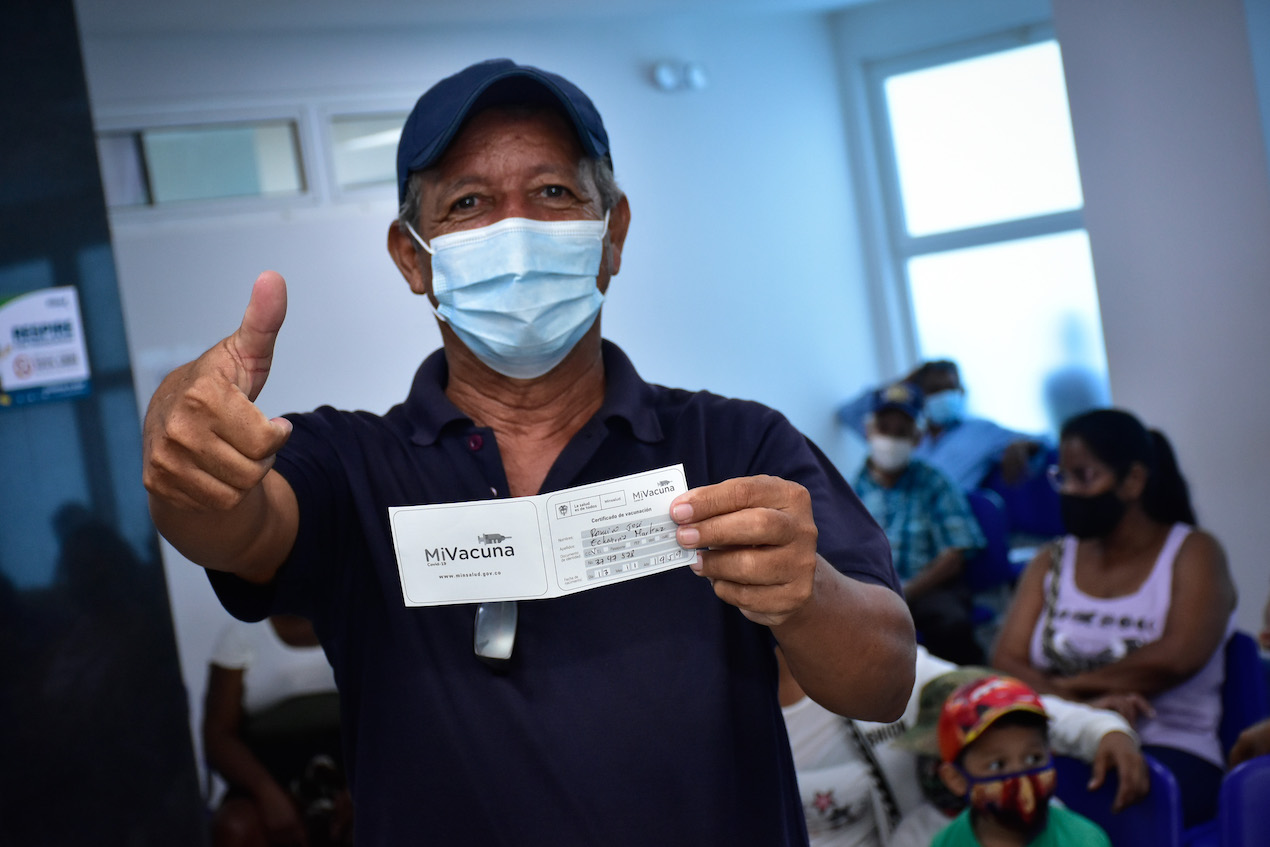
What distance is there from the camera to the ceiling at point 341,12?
4.80 meters

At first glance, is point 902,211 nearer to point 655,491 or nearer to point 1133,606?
point 1133,606

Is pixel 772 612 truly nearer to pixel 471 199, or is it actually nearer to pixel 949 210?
pixel 471 199

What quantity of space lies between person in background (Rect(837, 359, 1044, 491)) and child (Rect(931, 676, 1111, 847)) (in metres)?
3.50

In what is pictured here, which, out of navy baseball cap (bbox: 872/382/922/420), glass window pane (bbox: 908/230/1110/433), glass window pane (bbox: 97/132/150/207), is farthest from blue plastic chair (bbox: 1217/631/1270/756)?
glass window pane (bbox: 97/132/150/207)

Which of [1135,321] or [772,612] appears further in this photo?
[1135,321]

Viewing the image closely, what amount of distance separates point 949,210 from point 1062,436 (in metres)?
4.20

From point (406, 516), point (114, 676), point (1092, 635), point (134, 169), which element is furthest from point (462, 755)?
point (134, 169)

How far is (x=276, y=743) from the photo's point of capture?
3463 millimetres

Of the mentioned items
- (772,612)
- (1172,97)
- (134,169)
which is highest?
(134,169)

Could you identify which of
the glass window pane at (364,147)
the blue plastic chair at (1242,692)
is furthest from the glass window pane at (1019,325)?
the blue plastic chair at (1242,692)

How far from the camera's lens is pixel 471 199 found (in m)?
1.38

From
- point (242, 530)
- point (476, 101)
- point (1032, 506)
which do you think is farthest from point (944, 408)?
point (242, 530)

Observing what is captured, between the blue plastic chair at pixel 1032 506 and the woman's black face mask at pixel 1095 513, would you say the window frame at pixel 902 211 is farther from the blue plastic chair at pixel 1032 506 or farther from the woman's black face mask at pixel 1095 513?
the woman's black face mask at pixel 1095 513

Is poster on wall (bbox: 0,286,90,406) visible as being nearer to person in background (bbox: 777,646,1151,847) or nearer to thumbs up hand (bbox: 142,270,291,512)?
thumbs up hand (bbox: 142,270,291,512)
